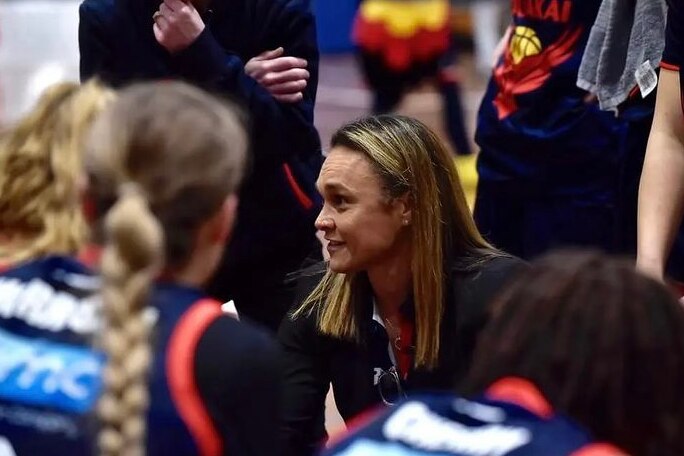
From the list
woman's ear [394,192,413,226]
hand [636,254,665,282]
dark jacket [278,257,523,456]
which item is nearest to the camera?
hand [636,254,665,282]

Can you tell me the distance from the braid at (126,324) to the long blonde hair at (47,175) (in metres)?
0.28

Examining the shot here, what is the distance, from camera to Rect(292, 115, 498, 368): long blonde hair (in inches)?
115

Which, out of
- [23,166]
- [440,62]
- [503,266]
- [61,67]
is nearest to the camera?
[23,166]

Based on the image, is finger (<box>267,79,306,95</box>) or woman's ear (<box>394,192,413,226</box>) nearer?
woman's ear (<box>394,192,413,226</box>)

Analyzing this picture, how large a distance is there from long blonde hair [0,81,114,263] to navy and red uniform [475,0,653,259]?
5.65ft

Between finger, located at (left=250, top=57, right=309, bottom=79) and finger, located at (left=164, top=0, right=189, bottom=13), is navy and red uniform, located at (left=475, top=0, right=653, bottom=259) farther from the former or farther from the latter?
finger, located at (left=164, top=0, right=189, bottom=13)

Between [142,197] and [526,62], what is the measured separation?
2036 mm

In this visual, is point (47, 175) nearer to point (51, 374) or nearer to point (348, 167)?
point (51, 374)

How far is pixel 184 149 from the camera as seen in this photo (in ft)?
6.09

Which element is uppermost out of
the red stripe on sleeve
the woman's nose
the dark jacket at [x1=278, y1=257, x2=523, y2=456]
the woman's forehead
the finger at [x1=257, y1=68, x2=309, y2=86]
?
the red stripe on sleeve

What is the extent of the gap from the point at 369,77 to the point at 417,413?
6698mm

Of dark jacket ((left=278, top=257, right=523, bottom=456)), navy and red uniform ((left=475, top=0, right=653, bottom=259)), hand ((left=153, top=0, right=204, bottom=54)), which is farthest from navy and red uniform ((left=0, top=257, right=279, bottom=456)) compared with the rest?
navy and red uniform ((left=475, top=0, right=653, bottom=259))

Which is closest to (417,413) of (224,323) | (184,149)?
(224,323)

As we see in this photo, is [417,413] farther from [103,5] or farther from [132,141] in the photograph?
[103,5]
